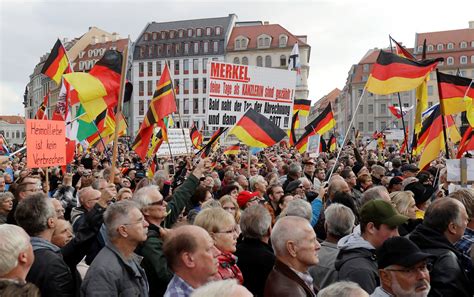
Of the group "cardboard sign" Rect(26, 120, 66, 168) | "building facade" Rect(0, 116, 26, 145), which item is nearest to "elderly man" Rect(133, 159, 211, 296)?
"cardboard sign" Rect(26, 120, 66, 168)

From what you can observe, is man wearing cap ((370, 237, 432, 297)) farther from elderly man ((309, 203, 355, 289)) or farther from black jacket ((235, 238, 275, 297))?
black jacket ((235, 238, 275, 297))

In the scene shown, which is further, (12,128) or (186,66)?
(12,128)

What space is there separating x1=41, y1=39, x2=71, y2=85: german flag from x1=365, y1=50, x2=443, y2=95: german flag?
20.9ft

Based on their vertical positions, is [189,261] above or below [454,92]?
below

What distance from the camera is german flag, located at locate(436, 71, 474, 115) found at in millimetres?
9047

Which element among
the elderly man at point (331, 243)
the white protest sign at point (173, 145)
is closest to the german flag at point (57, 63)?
the white protest sign at point (173, 145)

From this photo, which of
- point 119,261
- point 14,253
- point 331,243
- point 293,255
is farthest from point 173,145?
point 14,253

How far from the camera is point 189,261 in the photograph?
3482 mm

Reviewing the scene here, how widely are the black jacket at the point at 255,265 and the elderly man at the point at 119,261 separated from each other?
886 mm

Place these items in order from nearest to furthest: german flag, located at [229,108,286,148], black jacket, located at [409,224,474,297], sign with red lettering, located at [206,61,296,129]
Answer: black jacket, located at [409,224,474,297] → german flag, located at [229,108,286,148] → sign with red lettering, located at [206,61,296,129]

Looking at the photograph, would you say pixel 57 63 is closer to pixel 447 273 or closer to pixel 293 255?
pixel 293 255

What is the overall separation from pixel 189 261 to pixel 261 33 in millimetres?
79286

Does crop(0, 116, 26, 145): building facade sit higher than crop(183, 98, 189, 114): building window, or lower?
lower

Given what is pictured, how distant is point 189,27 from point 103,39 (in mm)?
21148
